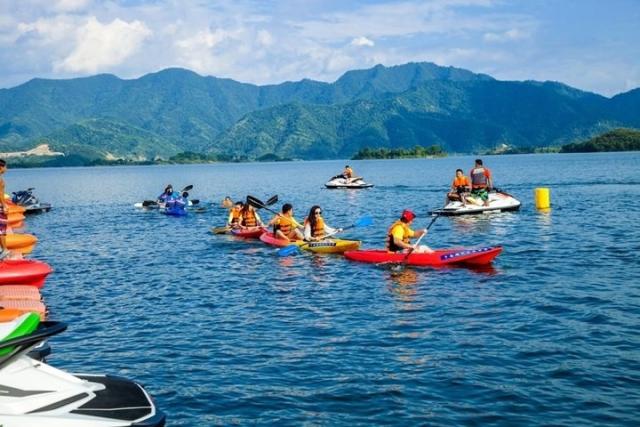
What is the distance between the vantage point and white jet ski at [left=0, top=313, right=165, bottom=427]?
7973mm

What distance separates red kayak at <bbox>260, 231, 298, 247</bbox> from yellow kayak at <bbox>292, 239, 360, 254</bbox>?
1662mm

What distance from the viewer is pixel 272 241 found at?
30234 millimetres

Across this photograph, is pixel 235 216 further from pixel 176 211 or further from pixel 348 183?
pixel 348 183

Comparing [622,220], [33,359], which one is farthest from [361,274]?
[622,220]

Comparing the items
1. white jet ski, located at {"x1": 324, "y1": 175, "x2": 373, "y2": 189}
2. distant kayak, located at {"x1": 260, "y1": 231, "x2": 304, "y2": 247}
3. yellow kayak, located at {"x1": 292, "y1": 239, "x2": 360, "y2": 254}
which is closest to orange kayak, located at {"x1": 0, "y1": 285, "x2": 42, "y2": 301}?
yellow kayak, located at {"x1": 292, "y1": 239, "x2": 360, "y2": 254}

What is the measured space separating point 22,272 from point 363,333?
9334mm

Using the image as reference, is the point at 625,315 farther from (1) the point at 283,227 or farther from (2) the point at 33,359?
(1) the point at 283,227

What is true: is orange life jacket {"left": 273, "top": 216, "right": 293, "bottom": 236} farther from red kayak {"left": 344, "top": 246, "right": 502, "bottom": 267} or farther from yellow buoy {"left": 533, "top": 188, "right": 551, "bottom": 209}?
yellow buoy {"left": 533, "top": 188, "right": 551, "bottom": 209}

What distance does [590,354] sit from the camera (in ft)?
44.1

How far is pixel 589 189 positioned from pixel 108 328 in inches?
2017

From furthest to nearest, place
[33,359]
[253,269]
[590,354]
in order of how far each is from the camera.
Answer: [253,269] < [590,354] < [33,359]

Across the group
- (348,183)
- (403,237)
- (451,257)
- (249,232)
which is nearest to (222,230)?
(249,232)

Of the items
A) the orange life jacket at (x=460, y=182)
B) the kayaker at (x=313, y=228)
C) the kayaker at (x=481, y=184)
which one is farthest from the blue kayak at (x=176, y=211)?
the kayaker at (x=313, y=228)

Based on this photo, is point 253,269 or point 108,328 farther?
point 253,269
